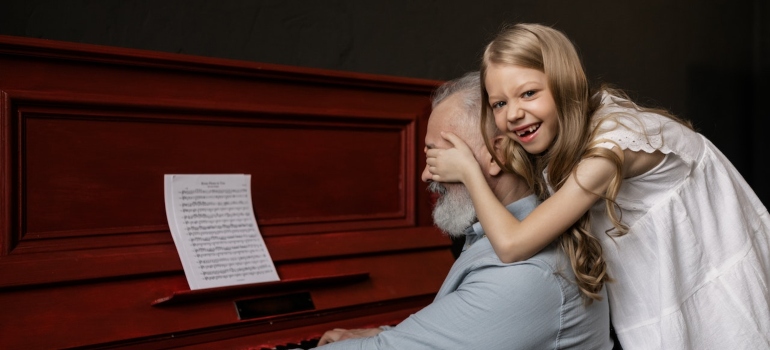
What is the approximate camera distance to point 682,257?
1.99 m

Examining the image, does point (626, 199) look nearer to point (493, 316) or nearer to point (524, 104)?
point (524, 104)

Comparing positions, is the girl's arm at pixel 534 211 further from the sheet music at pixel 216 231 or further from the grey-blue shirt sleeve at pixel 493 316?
the sheet music at pixel 216 231

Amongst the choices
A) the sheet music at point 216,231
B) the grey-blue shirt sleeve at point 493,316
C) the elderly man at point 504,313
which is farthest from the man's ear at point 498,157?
the sheet music at point 216,231

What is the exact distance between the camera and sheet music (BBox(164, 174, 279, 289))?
6.65 ft

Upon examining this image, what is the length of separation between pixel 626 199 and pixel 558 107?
0.32 metres

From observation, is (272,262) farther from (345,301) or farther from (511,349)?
(511,349)

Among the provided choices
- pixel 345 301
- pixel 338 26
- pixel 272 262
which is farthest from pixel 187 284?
pixel 338 26

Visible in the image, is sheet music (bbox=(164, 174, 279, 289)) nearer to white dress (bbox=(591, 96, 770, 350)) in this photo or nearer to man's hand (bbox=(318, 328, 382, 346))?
man's hand (bbox=(318, 328, 382, 346))

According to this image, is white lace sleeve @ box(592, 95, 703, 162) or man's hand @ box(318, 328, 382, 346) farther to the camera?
man's hand @ box(318, 328, 382, 346)

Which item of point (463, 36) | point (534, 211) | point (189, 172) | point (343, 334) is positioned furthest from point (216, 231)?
point (463, 36)

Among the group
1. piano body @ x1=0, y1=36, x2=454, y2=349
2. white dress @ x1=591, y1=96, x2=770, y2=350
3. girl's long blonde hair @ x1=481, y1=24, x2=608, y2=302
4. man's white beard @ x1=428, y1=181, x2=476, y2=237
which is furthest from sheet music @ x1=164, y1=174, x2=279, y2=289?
white dress @ x1=591, y1=96, x2=770, y2=350

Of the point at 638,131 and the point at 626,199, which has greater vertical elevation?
the point at 638,131

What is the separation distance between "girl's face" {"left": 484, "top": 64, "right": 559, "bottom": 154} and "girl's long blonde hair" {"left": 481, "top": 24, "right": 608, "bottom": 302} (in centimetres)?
2

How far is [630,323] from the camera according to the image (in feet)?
6.41
